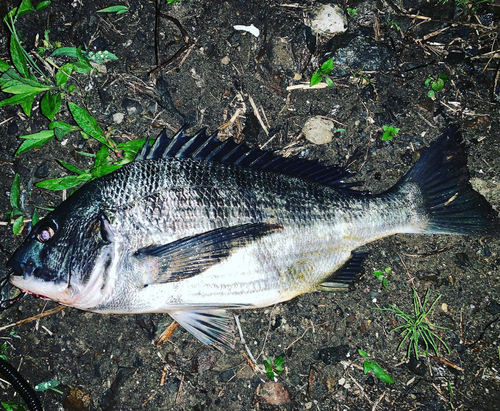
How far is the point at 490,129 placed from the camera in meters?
3.58

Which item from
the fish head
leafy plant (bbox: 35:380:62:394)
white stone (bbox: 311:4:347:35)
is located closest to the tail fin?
white stone (bbox: 311:4:347:35)

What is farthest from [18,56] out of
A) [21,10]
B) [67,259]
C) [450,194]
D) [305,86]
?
[450,194]

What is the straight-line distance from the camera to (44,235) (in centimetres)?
269

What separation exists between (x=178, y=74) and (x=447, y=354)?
143 inches

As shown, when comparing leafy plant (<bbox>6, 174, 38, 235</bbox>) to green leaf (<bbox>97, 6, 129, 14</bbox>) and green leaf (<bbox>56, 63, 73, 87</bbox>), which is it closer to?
green leaf (<bbox>56, 63, 73, 87</bbox>)

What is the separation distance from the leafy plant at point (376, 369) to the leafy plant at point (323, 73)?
8.33 ft

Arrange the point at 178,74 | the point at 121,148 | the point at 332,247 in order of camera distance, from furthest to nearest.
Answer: the point at 178,74 → the point at 121,148 → the point at 332,247

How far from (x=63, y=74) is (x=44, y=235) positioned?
1.61 metres

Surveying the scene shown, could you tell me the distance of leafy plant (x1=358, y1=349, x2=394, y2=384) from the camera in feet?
10.9

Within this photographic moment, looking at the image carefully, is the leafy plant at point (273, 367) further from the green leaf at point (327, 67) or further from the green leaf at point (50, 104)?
the green leaf at point (50, 104)

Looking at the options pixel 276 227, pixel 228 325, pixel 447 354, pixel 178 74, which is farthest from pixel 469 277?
pixel 178 74

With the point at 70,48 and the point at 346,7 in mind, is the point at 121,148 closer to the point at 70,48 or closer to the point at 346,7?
the point at 70,48

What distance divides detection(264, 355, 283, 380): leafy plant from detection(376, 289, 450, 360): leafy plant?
106 centimetres

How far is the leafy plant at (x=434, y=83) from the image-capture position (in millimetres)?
3594
